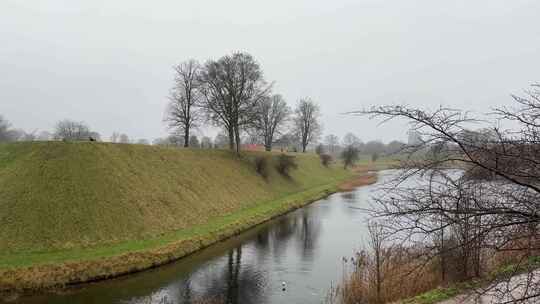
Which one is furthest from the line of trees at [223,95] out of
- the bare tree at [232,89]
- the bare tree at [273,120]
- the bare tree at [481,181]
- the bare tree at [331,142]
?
the bare tree at [331,142]

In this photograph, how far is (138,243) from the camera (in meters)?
20.2

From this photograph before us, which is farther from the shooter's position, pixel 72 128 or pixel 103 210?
pixel 72 128

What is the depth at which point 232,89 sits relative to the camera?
43875mm

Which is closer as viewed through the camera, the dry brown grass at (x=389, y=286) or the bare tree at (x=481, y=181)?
the bare tree at (x=481, y=181)

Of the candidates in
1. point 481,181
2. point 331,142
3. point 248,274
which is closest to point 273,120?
point 248,274

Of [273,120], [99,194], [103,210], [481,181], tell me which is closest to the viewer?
[481,181]

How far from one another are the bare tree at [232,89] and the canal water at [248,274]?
67.9 ft

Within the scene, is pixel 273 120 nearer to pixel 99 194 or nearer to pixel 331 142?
pixel 99 194

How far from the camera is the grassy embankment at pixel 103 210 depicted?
1719 cm

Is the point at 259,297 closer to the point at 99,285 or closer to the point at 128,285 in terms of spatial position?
the point at 128,285

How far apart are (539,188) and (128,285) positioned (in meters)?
15.5

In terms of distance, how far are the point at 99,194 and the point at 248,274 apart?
1085 cm

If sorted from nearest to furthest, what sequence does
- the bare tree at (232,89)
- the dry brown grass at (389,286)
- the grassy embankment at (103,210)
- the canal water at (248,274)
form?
the dry brown grass at (389,286)
the canal water at (248,274)
the grassy embankment at (103,210)
the bare tree at (232,89)

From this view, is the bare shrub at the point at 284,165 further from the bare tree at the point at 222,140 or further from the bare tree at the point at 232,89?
the bare tree at the point at 222,140
